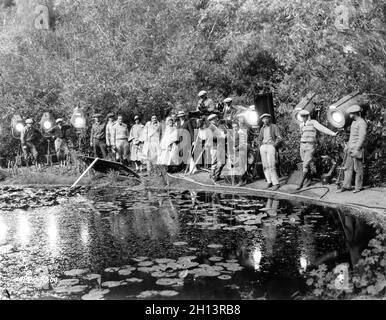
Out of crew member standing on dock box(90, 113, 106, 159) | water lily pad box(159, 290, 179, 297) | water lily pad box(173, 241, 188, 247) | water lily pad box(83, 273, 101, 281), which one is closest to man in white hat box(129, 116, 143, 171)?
crew member standing on dock box(90, 113, 106, 159)

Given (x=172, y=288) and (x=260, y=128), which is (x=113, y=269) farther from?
(x=260, y=128)

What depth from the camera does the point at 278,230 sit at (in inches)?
346

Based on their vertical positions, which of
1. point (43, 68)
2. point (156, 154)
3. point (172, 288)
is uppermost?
point (43, 68)

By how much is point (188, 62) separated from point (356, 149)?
8.97m

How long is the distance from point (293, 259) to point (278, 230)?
168cm

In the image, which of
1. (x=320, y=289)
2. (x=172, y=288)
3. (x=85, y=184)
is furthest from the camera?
(x=85, y=184)

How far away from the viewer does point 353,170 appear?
11750mm

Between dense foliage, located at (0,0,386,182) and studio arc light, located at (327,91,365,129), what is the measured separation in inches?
13.5

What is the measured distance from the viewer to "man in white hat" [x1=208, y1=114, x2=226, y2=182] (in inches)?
566

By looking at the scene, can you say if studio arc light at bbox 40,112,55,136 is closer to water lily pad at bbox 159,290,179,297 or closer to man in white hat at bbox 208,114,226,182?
man in white hat at bbox 208,114,226,182

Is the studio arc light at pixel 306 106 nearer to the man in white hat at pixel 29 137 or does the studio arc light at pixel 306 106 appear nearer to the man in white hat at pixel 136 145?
the man in white hat at pixel 136 145

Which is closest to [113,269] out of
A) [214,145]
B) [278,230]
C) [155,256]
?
[155,256]

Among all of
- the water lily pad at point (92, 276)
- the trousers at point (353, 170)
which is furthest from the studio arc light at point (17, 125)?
the water lily pad at point (92, 276)

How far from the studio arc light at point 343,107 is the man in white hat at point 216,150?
11.7 feet
